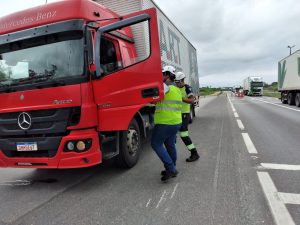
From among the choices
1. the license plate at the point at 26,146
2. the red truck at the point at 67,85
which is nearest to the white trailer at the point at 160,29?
the red truck at the point at 67,85

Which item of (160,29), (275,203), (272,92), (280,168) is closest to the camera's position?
(275,203)

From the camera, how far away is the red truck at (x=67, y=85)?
421 cm

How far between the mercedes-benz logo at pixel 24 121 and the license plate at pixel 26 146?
25 cm

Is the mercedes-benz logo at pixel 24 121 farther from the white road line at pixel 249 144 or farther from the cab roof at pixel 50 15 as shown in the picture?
the white road line at pixel 249 144

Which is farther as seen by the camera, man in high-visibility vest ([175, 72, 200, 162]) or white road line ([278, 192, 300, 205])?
man in high-visibility vest ([175, 72, 200, 162])

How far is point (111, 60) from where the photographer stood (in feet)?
15.6

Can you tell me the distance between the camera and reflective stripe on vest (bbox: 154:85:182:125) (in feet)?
15.0

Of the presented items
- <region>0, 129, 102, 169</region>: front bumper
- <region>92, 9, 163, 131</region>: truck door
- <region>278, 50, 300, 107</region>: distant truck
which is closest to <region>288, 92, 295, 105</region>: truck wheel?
<region>278, 50, 300, 107</region>: distant truck

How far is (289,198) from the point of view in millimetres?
3674

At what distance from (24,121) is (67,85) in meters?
0.92

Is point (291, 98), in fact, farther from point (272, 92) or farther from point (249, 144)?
point (272, 92)

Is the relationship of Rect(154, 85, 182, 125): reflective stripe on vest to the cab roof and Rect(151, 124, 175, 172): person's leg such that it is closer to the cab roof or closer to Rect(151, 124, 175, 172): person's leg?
Rect(151, 124, 175, 172): person's leg

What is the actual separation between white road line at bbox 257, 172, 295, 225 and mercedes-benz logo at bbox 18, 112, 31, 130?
352 cm

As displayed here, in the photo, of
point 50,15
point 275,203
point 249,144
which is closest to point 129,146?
point 50,15
